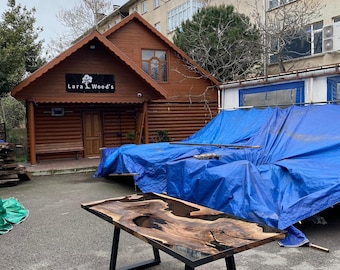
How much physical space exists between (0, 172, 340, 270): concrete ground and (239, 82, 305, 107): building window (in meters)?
4.11

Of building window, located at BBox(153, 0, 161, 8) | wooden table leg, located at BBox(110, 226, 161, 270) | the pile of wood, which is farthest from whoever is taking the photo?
building window, located at BBox(153, 0, 161, 8)

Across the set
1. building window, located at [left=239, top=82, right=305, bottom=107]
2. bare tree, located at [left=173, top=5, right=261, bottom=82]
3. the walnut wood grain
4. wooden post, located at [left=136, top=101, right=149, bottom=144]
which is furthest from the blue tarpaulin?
bare tree, located at [left=173, top=5, right=261, bottom=82]

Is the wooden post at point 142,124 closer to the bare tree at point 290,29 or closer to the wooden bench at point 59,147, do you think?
the wooden bench at point 59,147

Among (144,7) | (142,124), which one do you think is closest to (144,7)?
(144,7)

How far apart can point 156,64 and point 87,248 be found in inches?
456

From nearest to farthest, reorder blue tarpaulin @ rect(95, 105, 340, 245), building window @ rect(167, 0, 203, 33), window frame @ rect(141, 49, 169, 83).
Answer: blue tarpaulin @ rect(95, 105, 340, 245) < window frame @ rect(141, 49, 169, 83) < building window @ rect(167, 0, 203, 33)

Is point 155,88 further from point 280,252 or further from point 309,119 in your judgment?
point 280,252

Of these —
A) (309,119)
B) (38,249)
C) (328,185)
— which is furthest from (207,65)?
(38,249)

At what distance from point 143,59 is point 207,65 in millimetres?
3975

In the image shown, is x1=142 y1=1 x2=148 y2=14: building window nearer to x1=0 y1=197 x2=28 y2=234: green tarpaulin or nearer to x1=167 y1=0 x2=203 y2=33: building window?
x1=167 y1=0 x2=203 y2=33: building window

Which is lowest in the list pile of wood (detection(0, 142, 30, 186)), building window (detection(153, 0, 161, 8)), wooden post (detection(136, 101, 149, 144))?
→ pile of wood (detection(0, 142, 30, 186))

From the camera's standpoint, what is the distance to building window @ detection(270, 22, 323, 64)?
15.8m

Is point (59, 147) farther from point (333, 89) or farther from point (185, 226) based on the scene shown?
point (185, 226)

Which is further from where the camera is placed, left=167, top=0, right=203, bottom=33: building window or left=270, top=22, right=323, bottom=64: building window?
left=167, top=0, right=203, bottom=33: building window
